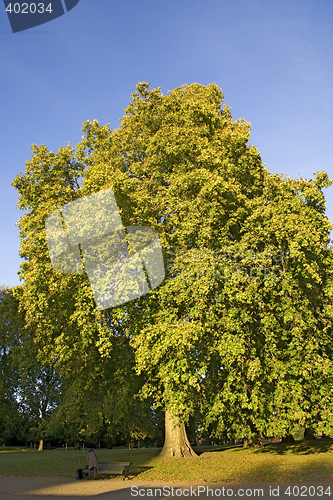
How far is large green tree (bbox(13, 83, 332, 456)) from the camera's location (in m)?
14.8

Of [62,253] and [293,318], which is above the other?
[62,253]

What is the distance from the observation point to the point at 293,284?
15.7 m

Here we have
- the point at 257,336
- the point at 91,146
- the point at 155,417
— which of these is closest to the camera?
the point at 257,336

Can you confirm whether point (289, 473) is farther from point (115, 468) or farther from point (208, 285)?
point (208, 285)

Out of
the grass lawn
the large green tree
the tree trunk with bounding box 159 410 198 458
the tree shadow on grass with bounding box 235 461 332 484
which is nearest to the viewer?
the tree shadow on grass with bounding box 235 461 332 484

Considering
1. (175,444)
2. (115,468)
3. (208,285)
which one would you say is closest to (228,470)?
(115,468)

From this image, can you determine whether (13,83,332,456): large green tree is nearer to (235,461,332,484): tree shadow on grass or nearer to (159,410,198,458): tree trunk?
(159,410,198,458): tree trunk

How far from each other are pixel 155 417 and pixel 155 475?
18.0 metres

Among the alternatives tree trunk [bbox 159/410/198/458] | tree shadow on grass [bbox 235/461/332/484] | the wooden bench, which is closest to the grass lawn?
tree shadow on grass [bbox 235/461/332/484]

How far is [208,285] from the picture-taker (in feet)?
50.8

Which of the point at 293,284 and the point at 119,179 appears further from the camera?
the point at 119,179

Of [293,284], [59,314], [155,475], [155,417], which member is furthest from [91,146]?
[155,417]

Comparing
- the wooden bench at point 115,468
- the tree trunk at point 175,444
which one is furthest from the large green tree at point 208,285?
the wooden bench at point 115,468

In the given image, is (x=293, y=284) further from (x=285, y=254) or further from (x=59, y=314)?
(x=59, y=314)
